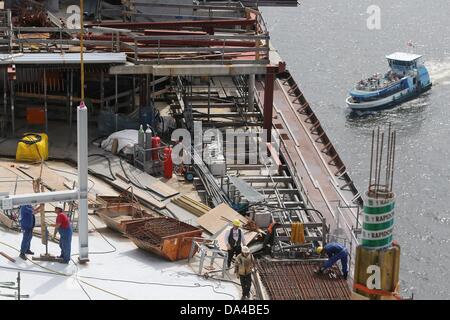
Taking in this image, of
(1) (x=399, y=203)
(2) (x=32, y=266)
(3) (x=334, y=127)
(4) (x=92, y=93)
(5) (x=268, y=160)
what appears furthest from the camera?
(3) (x=334, y=127)

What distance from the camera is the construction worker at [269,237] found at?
86.6 feet

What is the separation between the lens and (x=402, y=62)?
279 feet

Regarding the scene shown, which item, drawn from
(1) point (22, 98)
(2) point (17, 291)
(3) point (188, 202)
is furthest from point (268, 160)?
(2) point (17, 291)

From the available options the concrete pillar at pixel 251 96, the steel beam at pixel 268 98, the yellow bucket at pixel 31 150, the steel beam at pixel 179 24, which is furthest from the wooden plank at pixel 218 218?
the steel beam at pixel 179 24

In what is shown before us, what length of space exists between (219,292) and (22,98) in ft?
53.0

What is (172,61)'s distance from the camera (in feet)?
115

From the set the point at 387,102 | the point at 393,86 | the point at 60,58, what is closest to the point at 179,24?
the point at 60,58

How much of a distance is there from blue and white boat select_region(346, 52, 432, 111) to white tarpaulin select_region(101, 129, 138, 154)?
48904mm

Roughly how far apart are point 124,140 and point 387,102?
173 feet

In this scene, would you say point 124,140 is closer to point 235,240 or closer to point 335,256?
point 235,240

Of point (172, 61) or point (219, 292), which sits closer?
point (219, 292)

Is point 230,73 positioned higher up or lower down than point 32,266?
higher up
